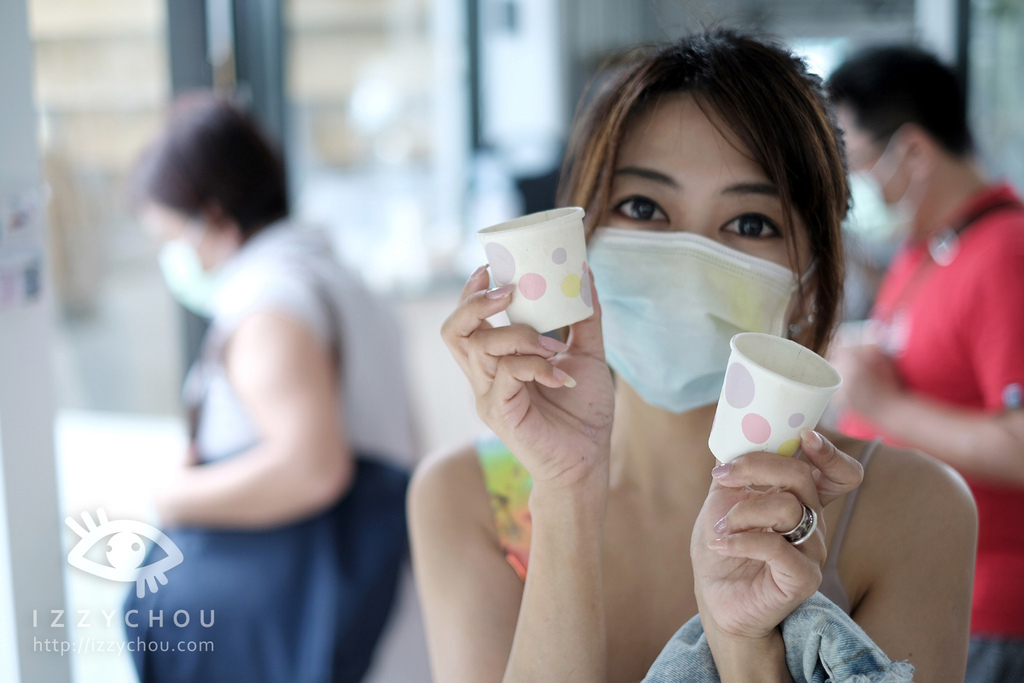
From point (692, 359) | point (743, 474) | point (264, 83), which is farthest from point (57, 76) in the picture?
point (743, 474)

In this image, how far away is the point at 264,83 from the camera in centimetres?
341

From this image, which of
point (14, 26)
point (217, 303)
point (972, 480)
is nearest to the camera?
point (14, 26)

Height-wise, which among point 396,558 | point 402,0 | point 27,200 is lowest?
point 396,558

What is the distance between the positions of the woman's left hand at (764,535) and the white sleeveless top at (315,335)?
1.25m

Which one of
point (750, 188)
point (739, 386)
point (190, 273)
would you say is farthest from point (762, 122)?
point (190, 273)

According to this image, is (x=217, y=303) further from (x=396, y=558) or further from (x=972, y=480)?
(x=972, y=480)

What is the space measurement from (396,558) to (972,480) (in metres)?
1.26

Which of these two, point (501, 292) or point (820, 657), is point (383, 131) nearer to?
point (501, 292)

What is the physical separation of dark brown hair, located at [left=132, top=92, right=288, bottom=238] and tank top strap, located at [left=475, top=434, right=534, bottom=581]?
1.31m

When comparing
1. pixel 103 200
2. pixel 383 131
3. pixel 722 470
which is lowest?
pixel 722 470

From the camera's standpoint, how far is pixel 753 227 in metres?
1.13

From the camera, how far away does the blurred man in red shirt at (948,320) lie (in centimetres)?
163

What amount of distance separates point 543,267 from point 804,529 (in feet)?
1.23

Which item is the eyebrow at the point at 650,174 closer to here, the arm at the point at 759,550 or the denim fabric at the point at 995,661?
the arm at the point at 759,550
